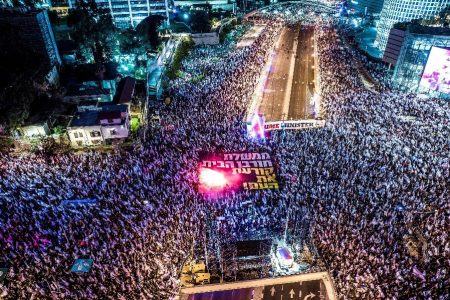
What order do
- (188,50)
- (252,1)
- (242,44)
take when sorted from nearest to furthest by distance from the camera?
(188,50), (242,44), (252,1)

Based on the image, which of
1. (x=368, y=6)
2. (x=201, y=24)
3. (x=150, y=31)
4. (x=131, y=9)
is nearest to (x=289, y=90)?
(x=150, y=31)

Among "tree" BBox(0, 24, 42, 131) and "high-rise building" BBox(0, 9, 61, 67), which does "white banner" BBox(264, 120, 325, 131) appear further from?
"high-rise building" BBox(0, 9, 61, 67)

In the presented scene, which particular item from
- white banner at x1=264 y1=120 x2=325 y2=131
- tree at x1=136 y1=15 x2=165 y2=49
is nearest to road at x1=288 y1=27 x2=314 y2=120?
white banner at x1=264 y1=120 x2=325 y2=131

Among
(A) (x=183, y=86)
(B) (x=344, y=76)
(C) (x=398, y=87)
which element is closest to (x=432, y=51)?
(C) (x=398, y=87)

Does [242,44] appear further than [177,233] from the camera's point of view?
Yes

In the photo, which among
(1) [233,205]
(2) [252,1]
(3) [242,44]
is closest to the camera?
(1) [233,205]

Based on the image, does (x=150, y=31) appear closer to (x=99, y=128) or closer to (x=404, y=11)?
(x=99, y=128)

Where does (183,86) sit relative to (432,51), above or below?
below

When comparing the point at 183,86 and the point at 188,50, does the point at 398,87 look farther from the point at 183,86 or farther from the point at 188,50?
Answer: the point at 188,50
